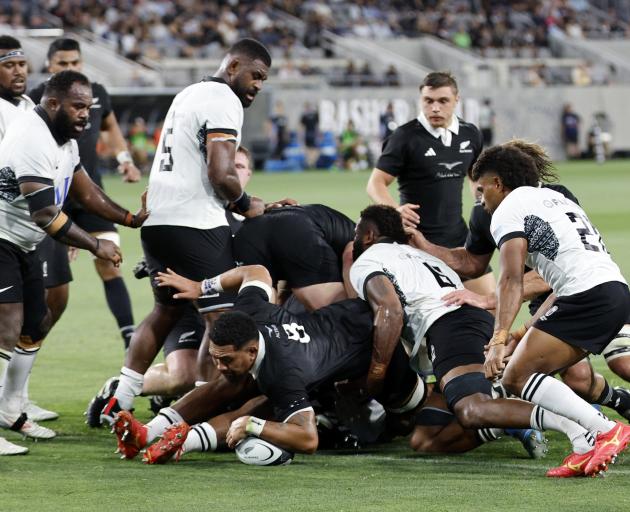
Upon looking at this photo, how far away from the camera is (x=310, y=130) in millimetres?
36656

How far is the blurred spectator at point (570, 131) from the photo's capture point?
39.5 meters

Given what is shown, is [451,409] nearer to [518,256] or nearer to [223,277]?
[518,256]

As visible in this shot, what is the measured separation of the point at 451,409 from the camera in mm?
6664

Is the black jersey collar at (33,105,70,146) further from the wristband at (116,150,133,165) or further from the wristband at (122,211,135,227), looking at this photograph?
the wristband at (116,150,133,165)

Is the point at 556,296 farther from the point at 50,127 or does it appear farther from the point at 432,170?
the point at 432,170

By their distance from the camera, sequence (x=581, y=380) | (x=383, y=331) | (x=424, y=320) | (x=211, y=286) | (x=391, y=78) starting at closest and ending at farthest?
(x=383, y=331) → (x=424, y=320) → (x=211, y=286) → (x=581, y=380) → (x=391, y=78)

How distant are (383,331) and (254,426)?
0.99 m

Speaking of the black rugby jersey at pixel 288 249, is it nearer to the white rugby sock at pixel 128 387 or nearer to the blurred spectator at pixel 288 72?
the white rugby sock at pixel 128 387

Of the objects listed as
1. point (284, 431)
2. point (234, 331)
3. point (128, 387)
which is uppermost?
point (234, 331)

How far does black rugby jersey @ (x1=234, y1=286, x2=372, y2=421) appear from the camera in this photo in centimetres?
643

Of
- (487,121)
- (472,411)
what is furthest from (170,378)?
(487,121)

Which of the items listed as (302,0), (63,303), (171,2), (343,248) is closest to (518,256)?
(343,248)

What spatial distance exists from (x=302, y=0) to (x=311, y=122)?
33.6 ft

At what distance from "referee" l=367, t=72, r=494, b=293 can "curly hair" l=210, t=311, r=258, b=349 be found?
3.16m
